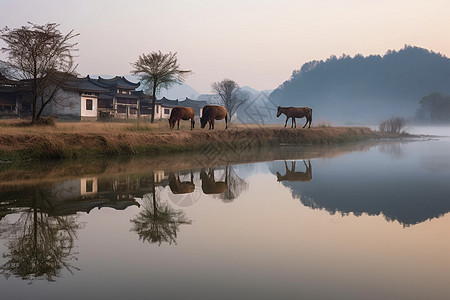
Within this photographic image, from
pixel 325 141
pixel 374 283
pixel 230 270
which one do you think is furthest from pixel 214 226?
pixel 325 141

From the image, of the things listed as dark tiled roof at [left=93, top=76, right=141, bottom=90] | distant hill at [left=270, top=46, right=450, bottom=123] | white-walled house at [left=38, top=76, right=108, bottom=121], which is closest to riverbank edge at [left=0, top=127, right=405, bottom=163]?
white-walled house at [left=38, top=76, right=108, bottom=121]

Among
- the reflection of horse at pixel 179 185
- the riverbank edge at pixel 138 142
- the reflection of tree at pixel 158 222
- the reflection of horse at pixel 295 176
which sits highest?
the riverbank edge at pixel 138 142

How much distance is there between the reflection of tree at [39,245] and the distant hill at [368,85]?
155 m

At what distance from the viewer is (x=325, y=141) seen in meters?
32.5

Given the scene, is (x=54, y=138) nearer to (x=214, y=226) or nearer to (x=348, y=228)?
(x=214, y=226)

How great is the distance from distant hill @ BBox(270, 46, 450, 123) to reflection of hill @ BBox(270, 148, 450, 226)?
145 m

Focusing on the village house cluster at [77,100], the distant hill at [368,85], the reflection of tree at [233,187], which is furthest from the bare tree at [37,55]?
the distant hill at [368,85]

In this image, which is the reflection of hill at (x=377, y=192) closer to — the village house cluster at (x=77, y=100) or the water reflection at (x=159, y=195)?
the water reflection at (x=159, y=195)

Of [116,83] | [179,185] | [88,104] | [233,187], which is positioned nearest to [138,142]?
[179,185]

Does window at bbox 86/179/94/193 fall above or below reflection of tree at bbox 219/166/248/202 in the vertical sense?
below

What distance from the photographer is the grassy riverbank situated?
1741cm

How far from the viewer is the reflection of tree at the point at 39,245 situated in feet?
17.5

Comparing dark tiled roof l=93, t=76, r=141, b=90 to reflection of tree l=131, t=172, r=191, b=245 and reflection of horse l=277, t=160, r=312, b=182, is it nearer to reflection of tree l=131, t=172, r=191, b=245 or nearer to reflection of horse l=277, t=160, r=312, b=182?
reflection of horse l=277, t=160, r=312, b=182

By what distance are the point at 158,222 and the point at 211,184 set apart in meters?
4.87
